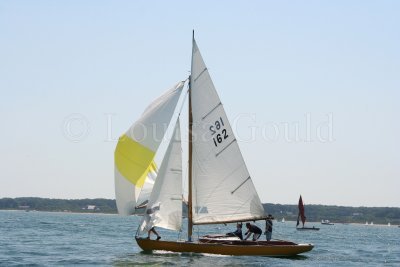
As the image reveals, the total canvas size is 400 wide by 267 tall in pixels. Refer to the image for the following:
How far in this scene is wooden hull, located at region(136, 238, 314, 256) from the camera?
3684 cm

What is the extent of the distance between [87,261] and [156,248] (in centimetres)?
373

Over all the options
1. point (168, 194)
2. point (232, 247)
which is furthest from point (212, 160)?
point (232, 247)

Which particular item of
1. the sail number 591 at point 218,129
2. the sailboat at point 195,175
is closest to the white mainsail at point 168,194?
the sailboat at point 195,175

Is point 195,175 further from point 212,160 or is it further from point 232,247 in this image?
point 232,247

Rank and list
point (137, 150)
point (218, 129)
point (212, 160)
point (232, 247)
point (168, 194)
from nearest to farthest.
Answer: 1. point (137, 150)
2. point (232, 247)
3. point (168, 194)
4. point (218, 129)
5. point (212, 160)

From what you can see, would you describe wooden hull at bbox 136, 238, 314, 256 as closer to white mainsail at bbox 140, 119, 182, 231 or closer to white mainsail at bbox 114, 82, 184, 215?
white mainsail at bbox 140, 119, 182, 231

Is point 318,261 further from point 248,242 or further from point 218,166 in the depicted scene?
point 218,166

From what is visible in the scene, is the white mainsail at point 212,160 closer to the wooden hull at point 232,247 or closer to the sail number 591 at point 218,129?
the sail number 591 at point 218,129

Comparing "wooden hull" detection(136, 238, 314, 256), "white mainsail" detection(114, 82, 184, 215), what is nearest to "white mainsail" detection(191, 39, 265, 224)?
"wooden hull" detection(136, 238, 314, 256)

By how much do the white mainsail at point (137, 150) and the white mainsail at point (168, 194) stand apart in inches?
35.3

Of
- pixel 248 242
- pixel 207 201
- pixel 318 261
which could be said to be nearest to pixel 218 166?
pixel 207 201

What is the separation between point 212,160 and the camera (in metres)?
38.0

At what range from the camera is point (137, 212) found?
37.8 metres

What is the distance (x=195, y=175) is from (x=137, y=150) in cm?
355
